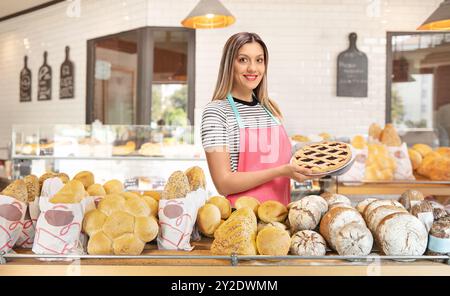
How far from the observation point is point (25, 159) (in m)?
2.58

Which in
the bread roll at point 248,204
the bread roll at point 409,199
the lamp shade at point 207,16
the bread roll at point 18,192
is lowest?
the bread roll at point 248,204

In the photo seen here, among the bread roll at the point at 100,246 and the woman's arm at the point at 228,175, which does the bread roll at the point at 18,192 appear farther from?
the woman's arm at the point at 228,175

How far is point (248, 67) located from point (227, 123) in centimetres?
20

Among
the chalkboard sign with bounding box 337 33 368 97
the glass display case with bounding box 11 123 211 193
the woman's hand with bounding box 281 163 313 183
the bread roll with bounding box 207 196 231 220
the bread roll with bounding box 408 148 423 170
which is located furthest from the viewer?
the bread roll with bounding box 408 148 423 170

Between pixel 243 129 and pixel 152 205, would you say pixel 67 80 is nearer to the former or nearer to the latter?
pixel 243 129

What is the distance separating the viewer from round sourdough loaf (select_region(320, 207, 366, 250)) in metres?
1.20

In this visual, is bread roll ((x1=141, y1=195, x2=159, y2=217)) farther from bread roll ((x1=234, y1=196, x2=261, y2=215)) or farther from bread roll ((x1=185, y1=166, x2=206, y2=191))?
bread roll ((x1=234, y1=196, x2=261, y2=215))

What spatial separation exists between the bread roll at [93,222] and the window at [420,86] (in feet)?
4.95

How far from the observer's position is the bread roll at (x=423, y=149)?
2814 millimetres

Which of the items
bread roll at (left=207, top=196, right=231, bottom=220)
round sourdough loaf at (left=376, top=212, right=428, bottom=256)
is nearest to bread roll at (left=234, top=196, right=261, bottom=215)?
bread roll at (left=207, top=196, right=231, bottom=220)

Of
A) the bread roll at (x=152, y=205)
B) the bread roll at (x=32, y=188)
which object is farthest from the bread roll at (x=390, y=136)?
the bread roll at (x=32, y=188)

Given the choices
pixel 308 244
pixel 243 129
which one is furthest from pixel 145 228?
pixel 243 129

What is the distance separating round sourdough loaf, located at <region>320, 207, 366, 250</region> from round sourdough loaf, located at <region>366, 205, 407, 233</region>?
0.11 ft

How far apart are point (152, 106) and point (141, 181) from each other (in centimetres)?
54
